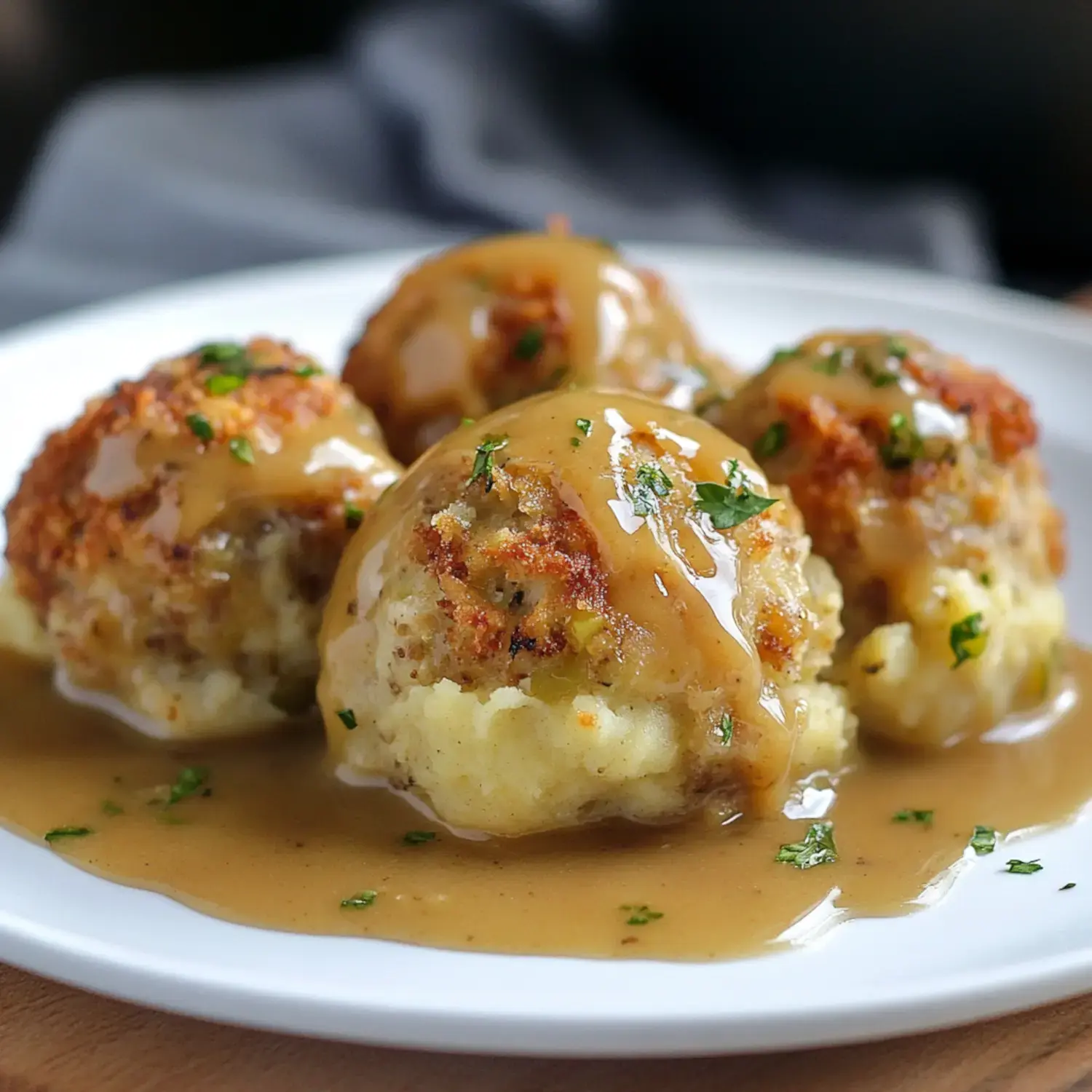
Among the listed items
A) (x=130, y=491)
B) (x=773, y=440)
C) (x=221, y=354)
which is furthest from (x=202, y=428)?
(x=773, y=440)

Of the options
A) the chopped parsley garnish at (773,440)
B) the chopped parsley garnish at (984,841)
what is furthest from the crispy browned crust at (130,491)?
the chopped parsley garnish at (984,841)

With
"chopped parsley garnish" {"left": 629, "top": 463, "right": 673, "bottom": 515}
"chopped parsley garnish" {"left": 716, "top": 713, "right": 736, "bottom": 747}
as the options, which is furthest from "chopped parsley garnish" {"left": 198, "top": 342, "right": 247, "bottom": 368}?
"chopped parsley garnish" {"left": 716, "top": 713, "right": 736, "bottom": 747}

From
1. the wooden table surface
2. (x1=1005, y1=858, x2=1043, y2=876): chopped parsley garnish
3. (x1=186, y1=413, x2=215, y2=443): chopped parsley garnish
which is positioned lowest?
the wooden table surface

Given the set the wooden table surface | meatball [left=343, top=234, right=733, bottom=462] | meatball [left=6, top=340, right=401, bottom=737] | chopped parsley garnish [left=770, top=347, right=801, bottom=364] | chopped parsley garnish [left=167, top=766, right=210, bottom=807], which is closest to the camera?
the wooden table surface

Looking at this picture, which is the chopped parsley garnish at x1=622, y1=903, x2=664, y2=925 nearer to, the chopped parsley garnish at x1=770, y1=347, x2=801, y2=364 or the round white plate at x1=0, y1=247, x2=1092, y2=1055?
the round white plate at x1=0, y1=247, x2=1092, y2=1055

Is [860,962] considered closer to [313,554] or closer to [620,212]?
[313,554]

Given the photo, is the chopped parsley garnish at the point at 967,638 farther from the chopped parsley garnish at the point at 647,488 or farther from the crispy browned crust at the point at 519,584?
the crispy browned crust at the point at 519,584

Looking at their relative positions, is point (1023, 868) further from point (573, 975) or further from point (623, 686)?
point (573, 975)
